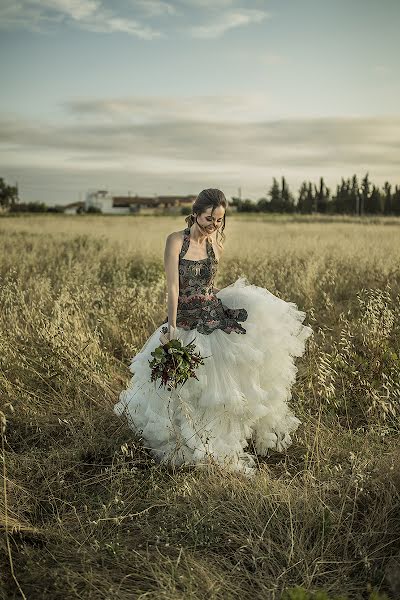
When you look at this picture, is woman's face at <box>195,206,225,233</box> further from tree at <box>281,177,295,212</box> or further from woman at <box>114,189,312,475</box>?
tree at <box>281,177,295,212</box>

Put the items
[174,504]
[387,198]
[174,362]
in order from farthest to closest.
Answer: [387,198] < [174,362] < [174,504]

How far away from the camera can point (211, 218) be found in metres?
3.54

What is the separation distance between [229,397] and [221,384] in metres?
0.11

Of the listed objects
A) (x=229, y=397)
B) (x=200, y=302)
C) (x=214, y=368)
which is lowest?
(x=229, y=397)

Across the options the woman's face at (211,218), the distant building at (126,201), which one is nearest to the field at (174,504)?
the woman's face at (211,218)

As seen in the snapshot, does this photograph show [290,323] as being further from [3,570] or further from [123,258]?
[123,258]

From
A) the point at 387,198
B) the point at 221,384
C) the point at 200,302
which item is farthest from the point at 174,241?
the point at 387,198

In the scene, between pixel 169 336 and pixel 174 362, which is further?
pixel 169 336

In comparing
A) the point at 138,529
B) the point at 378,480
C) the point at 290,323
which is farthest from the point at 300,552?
the point at 290,323

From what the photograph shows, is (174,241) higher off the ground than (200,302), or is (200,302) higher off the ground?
(174,241)

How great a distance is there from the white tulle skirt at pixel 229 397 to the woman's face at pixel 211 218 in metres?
0.56

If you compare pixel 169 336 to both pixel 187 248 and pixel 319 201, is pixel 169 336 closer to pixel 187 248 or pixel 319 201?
pixel 187 248

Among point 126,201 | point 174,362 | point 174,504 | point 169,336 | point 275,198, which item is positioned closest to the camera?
point 174,504

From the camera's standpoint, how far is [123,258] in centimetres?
1149
